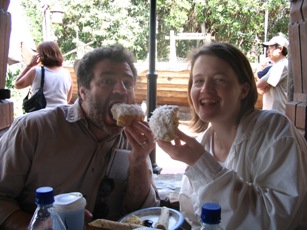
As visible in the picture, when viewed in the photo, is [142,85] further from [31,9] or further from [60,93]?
[31,9]

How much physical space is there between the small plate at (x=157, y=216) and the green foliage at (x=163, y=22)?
32.7 feet

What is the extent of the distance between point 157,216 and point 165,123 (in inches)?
17.8

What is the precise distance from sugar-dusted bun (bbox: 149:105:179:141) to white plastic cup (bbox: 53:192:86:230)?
548mm

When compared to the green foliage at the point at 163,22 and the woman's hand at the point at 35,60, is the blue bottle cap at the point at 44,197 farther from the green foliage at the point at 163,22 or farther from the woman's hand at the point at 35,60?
the green foliage at the point at 163,22

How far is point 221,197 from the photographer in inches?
51.8

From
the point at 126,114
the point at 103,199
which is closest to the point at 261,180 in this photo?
the point at 126,114

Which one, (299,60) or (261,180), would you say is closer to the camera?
(261,180)

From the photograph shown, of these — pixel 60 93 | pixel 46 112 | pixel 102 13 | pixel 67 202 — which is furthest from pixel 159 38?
pixel 67 202

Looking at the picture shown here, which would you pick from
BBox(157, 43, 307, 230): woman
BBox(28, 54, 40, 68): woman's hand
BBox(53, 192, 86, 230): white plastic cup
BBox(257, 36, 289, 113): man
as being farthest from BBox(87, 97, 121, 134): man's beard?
BBox(257, 36, 289, 113): man

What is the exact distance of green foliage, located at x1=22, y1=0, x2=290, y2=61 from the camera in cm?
1140

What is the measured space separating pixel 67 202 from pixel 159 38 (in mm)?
12066

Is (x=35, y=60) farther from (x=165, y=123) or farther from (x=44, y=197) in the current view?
(x=44, y=197)

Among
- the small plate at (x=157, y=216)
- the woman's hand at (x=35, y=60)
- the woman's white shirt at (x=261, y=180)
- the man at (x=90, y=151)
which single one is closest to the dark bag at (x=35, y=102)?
the woman's hand at (x=35, y=60)

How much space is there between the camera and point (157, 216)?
149 cm
